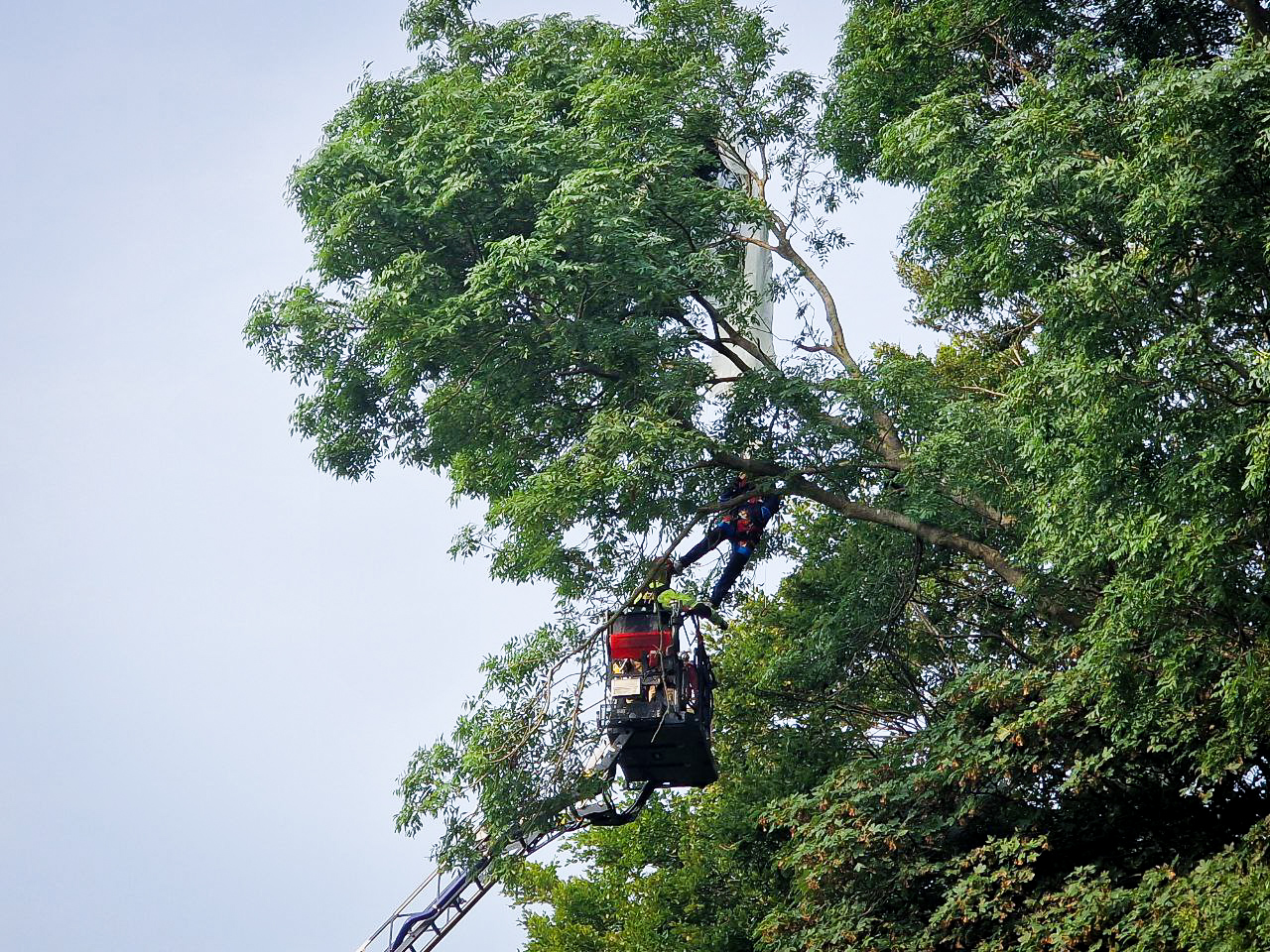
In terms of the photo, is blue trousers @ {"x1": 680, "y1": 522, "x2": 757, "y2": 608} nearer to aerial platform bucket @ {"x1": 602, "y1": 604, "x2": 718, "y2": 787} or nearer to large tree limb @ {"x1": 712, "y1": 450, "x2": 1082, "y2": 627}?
large tree limb @ {"x1": 712, "y1": 450, "x2": 1082, "y2": 627}

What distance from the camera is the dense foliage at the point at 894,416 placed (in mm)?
9961

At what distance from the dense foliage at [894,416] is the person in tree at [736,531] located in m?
0.29

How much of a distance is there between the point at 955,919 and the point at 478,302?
5883mm

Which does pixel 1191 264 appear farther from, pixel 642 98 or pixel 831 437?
pixel 642 98

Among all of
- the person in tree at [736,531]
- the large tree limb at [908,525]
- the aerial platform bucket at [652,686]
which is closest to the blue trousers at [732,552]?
the person in tree at [736,531]

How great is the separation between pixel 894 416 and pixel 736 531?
1.70 metres

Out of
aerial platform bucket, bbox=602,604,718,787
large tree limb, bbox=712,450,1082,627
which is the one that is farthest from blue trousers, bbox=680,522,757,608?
aerial platform bucket, bbox=602,604,718,787

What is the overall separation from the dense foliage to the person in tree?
0.29 meters

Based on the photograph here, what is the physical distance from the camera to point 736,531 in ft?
45.6

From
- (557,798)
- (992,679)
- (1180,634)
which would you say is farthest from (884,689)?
(1180,634)

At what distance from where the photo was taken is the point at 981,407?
41.2ft

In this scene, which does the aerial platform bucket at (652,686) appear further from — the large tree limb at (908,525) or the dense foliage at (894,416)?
the large tree limb at (908,525)

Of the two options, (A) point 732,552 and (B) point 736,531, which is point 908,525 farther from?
(A) point 732,552

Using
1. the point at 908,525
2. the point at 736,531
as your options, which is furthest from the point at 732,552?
the point at 908,525
